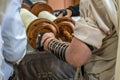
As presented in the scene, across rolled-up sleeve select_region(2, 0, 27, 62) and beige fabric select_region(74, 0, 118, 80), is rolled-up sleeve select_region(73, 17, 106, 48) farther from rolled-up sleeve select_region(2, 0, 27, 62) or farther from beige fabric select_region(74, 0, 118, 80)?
rolled-up sleeve select_region(2, 0, 27, 62)

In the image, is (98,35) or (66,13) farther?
(66,13)

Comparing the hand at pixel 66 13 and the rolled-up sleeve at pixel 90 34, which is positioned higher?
the rolled-up sleeve at pixel 90 34

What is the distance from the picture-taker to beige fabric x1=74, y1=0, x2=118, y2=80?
650mm

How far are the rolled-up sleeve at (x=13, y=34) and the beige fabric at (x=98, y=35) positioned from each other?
18 centimetres

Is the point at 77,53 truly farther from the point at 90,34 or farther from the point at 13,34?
the point at 13,34

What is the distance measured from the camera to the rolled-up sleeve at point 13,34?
2.30 feet

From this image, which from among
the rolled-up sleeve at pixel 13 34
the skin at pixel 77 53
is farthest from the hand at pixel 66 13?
the skin at pixel 77 53

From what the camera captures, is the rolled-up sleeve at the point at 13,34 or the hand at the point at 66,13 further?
the hand at the point at 66,13

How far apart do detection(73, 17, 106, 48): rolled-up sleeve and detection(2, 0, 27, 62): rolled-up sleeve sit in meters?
0.19

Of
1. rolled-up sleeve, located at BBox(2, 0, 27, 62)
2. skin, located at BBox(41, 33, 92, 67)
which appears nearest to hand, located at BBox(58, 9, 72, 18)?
rolled-up sleeve, located at BBox(2, 0, 27, 62)

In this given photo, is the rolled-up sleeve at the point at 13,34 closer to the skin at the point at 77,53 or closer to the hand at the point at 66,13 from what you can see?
the skin at the point at 77,53

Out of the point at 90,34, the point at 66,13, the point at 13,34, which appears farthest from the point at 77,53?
the point at 66,13

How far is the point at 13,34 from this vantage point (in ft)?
2.52

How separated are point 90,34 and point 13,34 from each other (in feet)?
0.80
